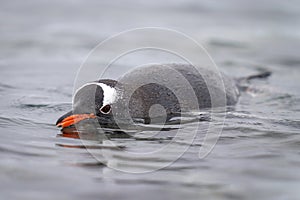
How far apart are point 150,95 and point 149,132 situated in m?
0.73

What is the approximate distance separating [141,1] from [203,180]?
12.8 meters

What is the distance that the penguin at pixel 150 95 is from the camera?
20.8ft

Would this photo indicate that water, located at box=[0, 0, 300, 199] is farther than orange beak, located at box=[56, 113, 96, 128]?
No

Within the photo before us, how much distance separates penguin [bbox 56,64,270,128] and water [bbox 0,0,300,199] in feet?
1.27

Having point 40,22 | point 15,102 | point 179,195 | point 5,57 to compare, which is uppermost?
point 40,22

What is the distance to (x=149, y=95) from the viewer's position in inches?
276

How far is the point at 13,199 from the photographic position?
13.9 feet

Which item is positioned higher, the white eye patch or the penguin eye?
the white eye patch

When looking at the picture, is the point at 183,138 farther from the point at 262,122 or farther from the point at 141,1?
the point at 141,1

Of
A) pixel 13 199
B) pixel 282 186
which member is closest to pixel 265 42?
pixel 282 186

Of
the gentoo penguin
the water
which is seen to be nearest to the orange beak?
the gentoo penguin

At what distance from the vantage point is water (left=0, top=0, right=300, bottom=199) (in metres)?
4.64

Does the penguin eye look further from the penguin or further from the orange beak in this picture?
the orange beak

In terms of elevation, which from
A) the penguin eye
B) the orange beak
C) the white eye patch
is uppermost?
the white eye patch
